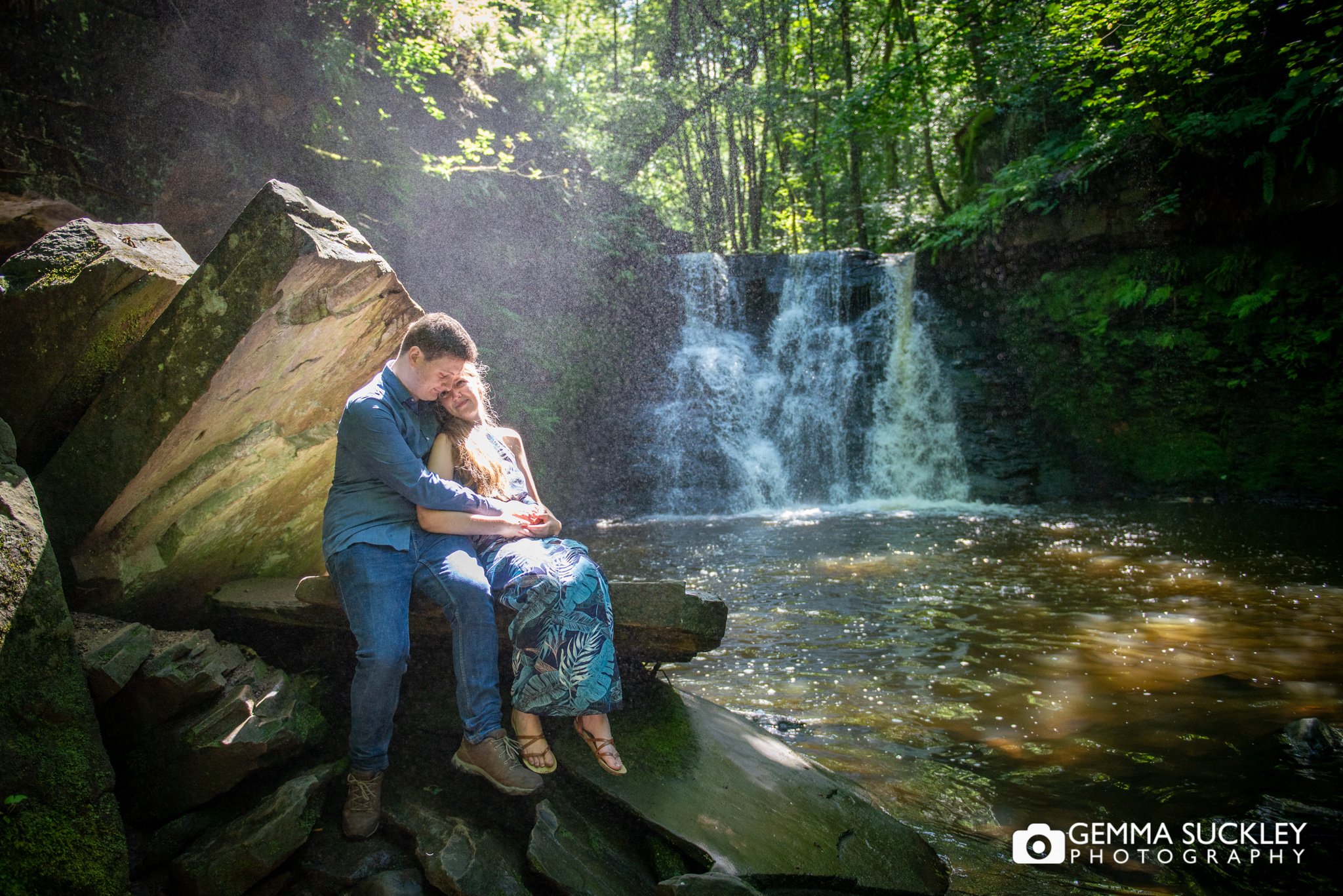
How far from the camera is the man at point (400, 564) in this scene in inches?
99.4

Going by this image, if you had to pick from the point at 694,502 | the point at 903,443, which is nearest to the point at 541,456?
the point at 694,502

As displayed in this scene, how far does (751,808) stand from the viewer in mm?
2588

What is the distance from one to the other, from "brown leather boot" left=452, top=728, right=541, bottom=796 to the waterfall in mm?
9162

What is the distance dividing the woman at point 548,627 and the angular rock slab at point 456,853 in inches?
12.3

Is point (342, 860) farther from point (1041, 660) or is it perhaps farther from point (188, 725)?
point (1041, 660)

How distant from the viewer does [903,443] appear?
12406 mm

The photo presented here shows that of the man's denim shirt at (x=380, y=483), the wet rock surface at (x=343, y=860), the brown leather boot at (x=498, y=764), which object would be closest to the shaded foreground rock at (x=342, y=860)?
the wet rock surface at (x=343, y=860)

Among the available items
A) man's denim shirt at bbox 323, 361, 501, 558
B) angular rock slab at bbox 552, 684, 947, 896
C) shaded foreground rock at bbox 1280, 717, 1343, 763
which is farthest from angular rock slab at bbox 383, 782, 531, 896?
shaded foreground rock at bbox 1280, 717, 1343, 763

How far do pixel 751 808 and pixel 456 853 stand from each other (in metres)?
1.04

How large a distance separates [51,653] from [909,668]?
4.28 metres

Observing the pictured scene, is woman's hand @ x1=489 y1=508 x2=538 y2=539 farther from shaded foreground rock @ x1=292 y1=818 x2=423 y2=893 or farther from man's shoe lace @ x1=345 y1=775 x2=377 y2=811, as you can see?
shaded foreground rock @ x1=292 y1=818 x2=423 y2=893

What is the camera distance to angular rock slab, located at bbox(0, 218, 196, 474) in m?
3.10

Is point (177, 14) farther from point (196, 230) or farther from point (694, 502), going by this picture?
point (694, 502)

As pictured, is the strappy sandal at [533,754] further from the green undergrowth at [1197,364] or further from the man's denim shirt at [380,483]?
the green undergrowth at [1197,364]
